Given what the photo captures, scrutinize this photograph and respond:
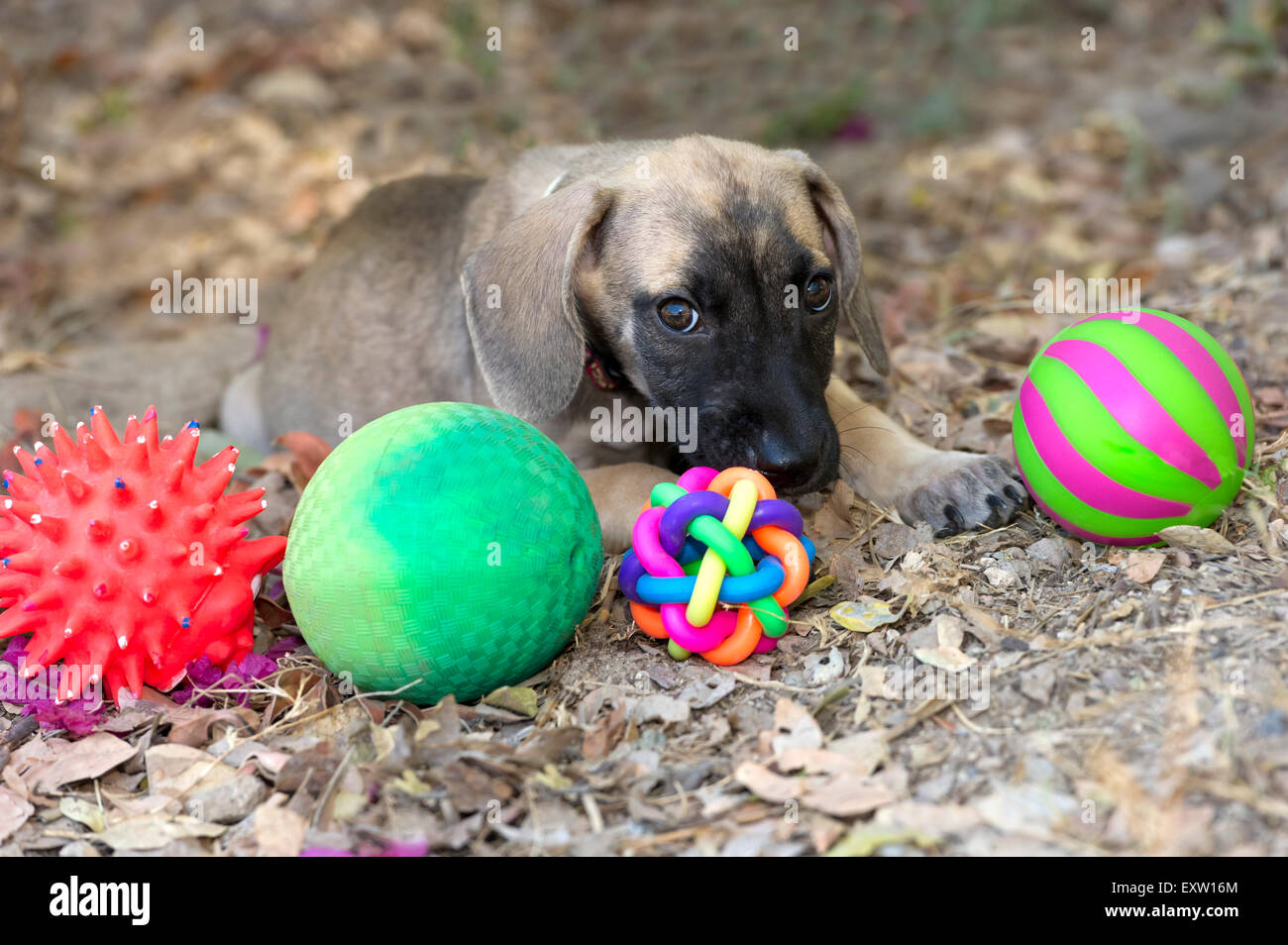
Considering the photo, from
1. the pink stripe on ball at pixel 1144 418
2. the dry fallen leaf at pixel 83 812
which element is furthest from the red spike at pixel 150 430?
the pink stripe on ball at pixel 1144 418

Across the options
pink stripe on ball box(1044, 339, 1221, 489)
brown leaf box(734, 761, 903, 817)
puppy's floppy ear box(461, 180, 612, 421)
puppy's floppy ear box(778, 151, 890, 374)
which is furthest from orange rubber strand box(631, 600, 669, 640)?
puppy's floppy ear box(778, 151, 890, 374)

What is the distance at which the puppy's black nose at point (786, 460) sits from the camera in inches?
142

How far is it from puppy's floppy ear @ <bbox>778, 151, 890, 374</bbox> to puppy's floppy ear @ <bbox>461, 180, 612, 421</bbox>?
2.68 feet

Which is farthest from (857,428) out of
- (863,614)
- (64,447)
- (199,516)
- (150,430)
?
(64,447)

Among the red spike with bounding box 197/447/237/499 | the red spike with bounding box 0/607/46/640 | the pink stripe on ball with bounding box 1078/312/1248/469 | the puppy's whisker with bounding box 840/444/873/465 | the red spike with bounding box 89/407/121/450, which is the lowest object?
the red spike with bounding box 0/607/46/640

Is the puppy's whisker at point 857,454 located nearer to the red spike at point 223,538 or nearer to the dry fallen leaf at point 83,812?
the red spike at point 223,538

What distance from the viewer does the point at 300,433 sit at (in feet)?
16.1

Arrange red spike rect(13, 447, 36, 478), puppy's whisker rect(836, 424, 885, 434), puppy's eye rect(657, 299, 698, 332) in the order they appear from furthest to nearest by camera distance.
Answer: puppy's whisker rect(836, 424, 885, 434)
puppy's eye rect(657, 299, 698, 332)
red spike rect(13, 447, 36, 478)

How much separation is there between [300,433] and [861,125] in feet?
17.2

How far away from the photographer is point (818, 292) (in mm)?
3994

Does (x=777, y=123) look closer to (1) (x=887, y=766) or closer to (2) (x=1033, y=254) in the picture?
(2) (x=1033, y=254)

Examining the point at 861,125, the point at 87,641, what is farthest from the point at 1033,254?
the point at 87,641

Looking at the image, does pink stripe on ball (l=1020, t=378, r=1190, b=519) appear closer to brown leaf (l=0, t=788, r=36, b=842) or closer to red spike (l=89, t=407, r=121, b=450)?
red spike (l=89, t=407, r=121, b=450)

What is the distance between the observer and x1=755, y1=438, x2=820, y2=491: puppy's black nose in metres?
3.61
